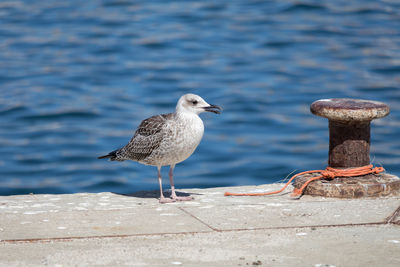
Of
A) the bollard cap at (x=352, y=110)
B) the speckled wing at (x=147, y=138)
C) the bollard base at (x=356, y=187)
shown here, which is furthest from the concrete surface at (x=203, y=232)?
the bollard cap at (x=352, y=110)

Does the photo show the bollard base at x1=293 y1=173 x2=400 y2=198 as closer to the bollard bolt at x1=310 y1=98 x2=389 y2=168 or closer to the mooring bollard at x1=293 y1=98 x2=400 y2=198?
the mooring bollard at x1=293 y1=98 x2=400 y2=198

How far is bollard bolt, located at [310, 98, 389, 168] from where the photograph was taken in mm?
7188

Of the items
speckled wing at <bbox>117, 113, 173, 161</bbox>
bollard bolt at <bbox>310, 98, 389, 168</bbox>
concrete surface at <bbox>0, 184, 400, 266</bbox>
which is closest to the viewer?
concrete surface at <bbox>0, 184, 400, 266</bbox>

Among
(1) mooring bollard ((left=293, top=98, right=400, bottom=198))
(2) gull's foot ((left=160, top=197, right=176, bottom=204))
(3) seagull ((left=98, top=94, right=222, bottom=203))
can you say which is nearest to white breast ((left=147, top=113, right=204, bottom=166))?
(3) seagull ((left=98, top=94, right=222, bottom=203))

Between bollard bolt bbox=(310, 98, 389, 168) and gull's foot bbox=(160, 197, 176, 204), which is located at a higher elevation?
bollard bolt bbox=(310, 98, 389, 168)

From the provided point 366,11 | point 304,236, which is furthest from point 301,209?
point 366,11

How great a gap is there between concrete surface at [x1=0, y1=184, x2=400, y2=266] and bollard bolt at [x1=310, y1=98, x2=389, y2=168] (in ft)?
1.84

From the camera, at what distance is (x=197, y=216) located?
6.39m

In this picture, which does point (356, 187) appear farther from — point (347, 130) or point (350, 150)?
point (347, 130)

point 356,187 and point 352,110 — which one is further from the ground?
point 352,110

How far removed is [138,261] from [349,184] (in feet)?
8.73

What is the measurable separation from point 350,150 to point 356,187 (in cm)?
47

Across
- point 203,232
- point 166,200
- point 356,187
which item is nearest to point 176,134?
point 166,200

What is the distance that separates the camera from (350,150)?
7.42 meters
